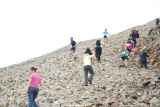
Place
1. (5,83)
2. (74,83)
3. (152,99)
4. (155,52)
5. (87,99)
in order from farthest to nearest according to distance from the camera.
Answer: (155,52), (5,83), (74,83), (87,99), (152,99)

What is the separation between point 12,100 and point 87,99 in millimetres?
5935

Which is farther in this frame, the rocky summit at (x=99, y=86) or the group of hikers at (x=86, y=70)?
the rocky summit at (x=99, y=86)

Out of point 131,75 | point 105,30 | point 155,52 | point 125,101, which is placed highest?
point 105,30

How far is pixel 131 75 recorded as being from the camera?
35.2m

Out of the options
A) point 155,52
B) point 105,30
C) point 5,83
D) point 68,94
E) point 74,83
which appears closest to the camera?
point 68,94

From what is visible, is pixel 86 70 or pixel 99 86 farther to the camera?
pixel 99 86

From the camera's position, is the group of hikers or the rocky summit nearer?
the group of hikers

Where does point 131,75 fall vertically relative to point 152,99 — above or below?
above

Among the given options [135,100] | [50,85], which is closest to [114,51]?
[50,85]

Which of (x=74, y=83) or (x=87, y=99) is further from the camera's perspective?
(x=74, y=83)

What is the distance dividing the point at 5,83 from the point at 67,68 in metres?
6.25

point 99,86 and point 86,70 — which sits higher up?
point 86,70

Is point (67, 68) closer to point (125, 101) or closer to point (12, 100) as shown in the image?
point (12, 100)

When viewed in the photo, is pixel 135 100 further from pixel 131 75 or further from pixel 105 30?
pixel 105 30
